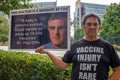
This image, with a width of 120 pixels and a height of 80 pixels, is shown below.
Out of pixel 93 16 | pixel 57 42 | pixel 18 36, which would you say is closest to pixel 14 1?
pixel 18 36

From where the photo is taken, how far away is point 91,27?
3307 millimetres

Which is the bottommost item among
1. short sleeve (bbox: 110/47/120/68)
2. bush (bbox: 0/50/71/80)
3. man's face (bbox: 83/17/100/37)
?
bush (bbox: 0/50/71/80)

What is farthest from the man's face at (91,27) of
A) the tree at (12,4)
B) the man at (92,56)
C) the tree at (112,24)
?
the tree at (112,24)

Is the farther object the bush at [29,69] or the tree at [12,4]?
the tree at [12,4]

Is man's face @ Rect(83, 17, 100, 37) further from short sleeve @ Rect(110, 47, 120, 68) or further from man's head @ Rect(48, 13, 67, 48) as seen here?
man's head @ Rect(48, 13, 67, 48)

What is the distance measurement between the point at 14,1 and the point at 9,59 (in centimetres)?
440

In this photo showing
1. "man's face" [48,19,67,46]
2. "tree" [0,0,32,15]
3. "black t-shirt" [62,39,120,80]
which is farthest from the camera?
"tree" [0,0,32,15]

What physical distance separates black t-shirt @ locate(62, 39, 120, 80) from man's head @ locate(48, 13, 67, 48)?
9.45ft

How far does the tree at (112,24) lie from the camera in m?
42.1

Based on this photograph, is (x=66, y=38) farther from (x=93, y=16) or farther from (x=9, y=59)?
(x=93, y=16)

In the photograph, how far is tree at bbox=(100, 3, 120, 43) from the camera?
42.1 m

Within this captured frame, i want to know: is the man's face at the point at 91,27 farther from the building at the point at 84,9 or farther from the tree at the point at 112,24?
the building at the point at 84,9

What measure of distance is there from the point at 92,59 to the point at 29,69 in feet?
9.15

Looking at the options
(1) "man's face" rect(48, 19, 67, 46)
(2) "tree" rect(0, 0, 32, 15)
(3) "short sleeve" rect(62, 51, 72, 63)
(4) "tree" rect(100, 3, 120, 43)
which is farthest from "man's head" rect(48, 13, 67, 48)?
(4) "tree" rect(100, 3, 120, 43)
